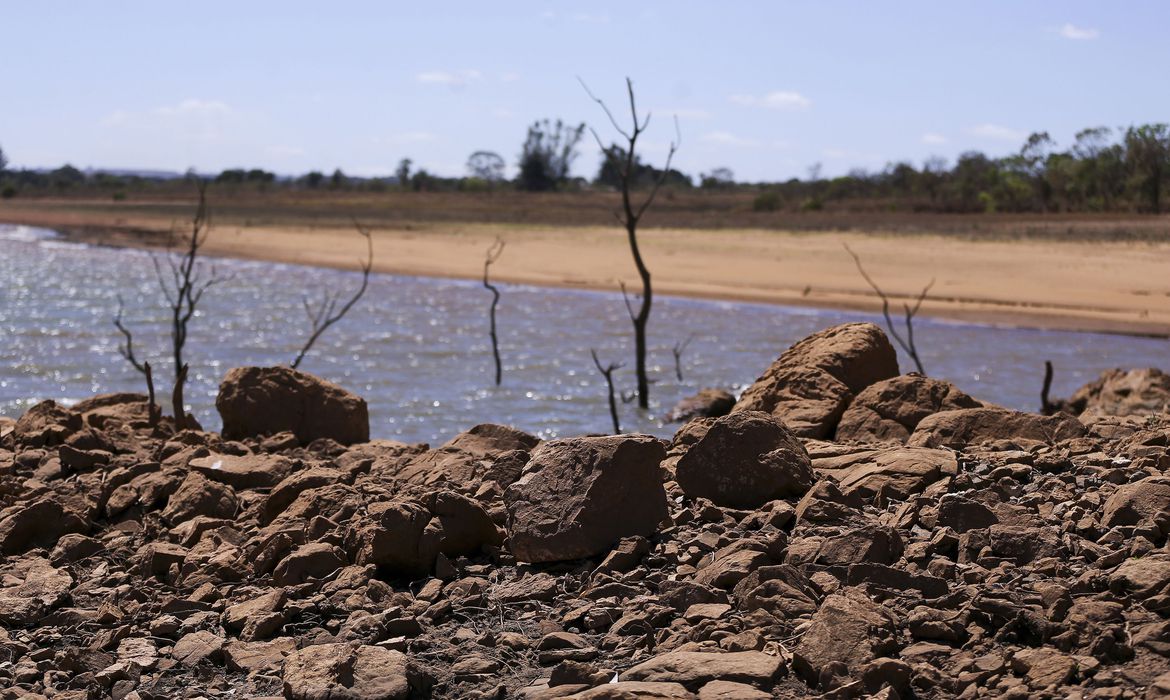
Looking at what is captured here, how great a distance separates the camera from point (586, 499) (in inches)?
195

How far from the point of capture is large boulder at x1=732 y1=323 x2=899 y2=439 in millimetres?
6898

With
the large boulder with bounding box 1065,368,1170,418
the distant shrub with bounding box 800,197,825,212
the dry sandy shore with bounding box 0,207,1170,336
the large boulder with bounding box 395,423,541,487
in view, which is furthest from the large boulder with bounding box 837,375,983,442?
the distant shrub with bounding box 800,197,825,212

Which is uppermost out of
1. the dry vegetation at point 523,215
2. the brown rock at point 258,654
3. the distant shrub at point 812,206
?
the distant shrub at point 812,206

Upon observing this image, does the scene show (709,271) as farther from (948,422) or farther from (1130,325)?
(948,422)

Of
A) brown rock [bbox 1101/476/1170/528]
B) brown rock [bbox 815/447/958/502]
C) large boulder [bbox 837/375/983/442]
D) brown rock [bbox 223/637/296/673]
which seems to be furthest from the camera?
large boulder [bbox 837/375/983/442]

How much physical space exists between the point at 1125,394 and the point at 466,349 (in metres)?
12.1

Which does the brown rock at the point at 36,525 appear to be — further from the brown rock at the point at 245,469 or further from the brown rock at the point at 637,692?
the brown rock at the point at 637,692

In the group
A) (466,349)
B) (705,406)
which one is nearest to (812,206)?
(466,349)

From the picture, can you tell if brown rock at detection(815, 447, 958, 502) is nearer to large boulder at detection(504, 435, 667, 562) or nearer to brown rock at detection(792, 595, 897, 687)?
large boulder at detection(504, 435, 667, 562)

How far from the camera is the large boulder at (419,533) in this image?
16.5ft

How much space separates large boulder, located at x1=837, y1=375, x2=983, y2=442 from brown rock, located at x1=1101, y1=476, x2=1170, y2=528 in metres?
1.79

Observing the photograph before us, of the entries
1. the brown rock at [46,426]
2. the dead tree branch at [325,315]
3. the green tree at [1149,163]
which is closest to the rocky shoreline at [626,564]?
the brown rock at [46,426]

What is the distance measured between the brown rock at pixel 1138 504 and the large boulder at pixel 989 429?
1333 mm

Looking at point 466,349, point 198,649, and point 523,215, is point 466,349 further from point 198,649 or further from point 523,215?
point 523,215
